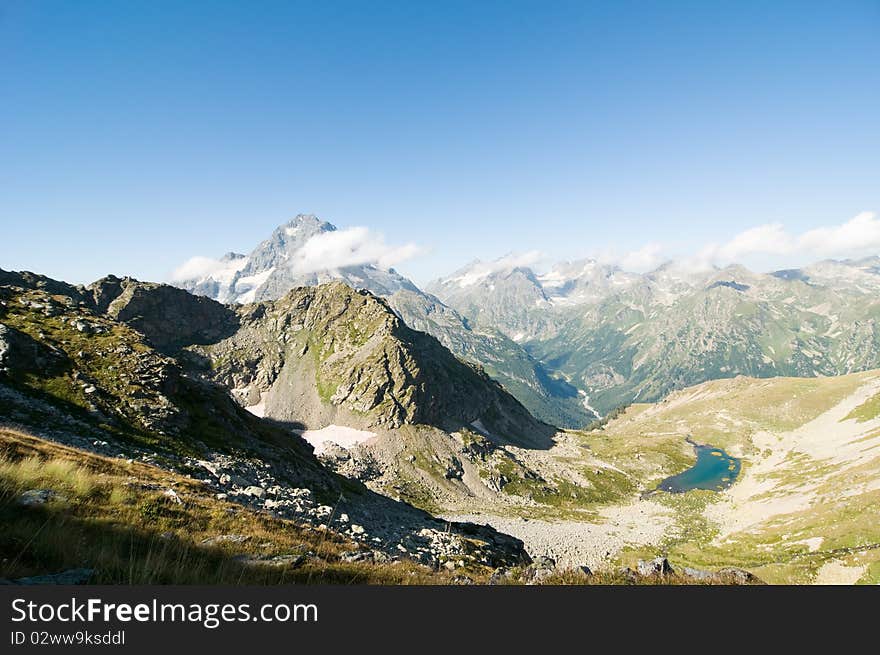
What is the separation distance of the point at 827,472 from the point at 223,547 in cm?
15482

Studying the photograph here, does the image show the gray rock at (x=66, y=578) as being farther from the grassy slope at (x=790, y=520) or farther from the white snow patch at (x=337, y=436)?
the white snow patch at (x=337, y=436)

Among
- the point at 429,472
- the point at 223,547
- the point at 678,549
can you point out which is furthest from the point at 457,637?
the point at 429,472

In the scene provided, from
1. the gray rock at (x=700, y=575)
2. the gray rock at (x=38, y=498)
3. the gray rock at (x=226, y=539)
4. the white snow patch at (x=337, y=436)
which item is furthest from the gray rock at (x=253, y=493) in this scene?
the white snow patch at (x=337, y=436)

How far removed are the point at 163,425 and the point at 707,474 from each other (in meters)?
185

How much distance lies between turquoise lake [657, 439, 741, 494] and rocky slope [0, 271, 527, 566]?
133m

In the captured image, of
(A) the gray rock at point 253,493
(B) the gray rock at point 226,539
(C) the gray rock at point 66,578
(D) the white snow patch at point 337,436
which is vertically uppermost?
(C) the gray rock at point 66,578

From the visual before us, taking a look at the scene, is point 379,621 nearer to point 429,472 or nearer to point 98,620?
point 98,620

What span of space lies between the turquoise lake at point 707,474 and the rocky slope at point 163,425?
13346 cm

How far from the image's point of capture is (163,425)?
129 ft

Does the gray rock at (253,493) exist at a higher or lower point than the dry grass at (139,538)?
lower

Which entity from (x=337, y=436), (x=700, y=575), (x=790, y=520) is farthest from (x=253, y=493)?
(x=337, y=436)

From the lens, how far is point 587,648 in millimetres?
5863

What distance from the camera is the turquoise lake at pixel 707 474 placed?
146m

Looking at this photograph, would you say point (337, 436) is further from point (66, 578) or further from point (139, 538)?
point (66, 578)
